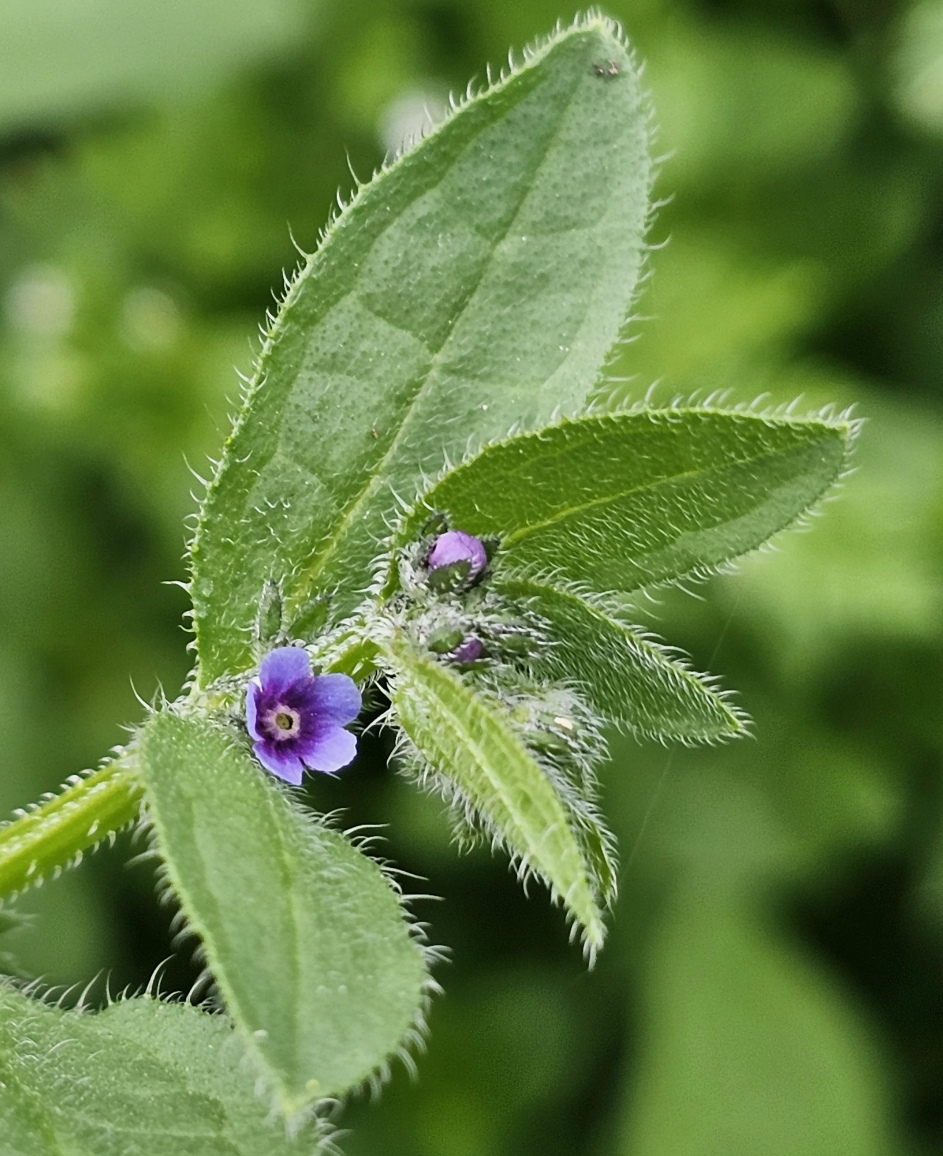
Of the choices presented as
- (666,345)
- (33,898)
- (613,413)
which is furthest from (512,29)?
(613,413)

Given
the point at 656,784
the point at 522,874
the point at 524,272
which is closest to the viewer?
the point at 522,874

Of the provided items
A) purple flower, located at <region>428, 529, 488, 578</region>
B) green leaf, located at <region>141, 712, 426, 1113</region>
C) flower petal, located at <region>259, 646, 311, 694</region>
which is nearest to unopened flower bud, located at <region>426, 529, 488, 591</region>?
purple flower, located at <region>428, 529, 488, 578</region>

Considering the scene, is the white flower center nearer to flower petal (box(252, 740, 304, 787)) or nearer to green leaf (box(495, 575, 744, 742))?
flower petal (box(252, 740, 304, 787))

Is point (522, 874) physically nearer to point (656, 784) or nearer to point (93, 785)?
point (93, 785)

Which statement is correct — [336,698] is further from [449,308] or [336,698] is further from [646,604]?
[646,604]

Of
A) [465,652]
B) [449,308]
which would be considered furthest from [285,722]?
[449,308]
